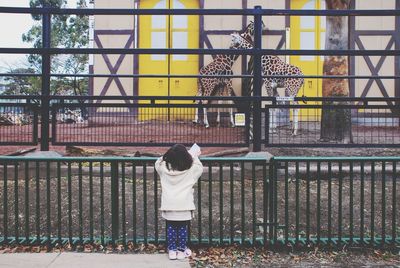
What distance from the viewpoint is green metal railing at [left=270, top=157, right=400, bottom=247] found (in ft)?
15.5

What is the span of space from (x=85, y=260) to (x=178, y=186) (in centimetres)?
104

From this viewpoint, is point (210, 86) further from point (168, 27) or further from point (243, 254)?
point (243, 254)

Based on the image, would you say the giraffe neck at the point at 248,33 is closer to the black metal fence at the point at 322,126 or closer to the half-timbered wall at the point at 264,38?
the half-timbered wall at the point at 264,38

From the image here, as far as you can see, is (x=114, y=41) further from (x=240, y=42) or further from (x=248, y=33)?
(x=248, y=33)

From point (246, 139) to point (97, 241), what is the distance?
2.26 meters

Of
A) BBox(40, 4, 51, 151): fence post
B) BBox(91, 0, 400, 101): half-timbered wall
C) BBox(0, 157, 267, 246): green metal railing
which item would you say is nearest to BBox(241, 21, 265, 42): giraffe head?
BBox(91, 0, 400, 101): half-timbered wall

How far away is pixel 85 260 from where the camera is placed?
4.40m

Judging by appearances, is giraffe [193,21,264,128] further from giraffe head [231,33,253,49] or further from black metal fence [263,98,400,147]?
black metal fence [263,98,400,147]

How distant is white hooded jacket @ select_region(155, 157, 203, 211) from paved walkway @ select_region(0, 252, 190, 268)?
1.55 ft

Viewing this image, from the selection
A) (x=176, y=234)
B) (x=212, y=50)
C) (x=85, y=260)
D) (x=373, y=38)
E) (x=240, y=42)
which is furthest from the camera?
(x=373, y=38)

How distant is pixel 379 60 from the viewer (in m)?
14.9

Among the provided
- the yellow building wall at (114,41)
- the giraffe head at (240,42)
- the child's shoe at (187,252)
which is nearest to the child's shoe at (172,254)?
the child's shoe at (187,252)

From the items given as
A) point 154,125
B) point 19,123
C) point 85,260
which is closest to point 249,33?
point 154,125

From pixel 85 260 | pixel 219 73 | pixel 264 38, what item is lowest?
pixel 85 260
